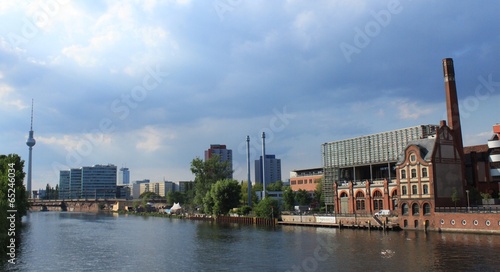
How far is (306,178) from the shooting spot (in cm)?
18400

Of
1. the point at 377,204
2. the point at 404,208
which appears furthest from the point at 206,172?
the point at 404,208

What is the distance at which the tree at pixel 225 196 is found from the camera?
458ft

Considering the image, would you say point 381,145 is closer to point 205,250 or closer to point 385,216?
point 385,216

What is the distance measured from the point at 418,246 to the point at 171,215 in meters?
132

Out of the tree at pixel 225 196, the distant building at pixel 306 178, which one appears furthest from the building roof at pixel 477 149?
the distant building at pixel 306 178

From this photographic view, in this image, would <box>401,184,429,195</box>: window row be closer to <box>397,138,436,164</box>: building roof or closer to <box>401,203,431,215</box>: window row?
<box>401,203,431,215</box>: window row

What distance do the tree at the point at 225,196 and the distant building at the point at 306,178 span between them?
4422 cm

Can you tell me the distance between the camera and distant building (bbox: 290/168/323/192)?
180125mm

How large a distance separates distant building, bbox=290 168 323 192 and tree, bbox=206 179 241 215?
44.2 m

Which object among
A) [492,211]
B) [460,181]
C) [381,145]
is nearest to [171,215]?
[381,145]

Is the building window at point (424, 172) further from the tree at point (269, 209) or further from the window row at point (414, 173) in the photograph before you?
the tree at point (269, 209)

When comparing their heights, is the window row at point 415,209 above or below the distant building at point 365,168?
below

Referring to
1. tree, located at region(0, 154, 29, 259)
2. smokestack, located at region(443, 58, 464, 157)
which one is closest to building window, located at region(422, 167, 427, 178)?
smokestack, located at region(443, 58, 464, 157)

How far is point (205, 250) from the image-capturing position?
64812 millimetres
